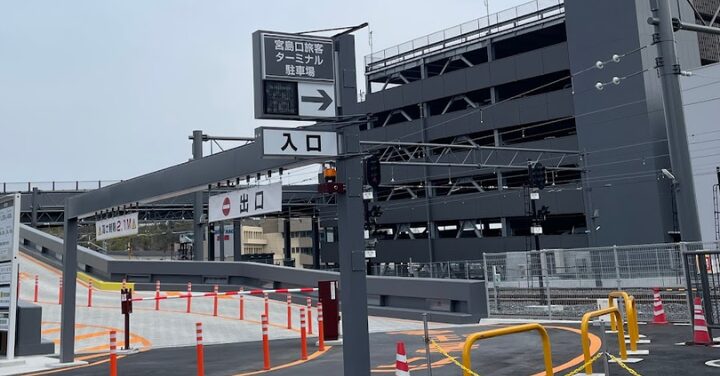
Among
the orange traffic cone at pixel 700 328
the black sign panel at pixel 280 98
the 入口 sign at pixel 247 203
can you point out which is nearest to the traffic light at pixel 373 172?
the orange traffic cone at pixel 700 328

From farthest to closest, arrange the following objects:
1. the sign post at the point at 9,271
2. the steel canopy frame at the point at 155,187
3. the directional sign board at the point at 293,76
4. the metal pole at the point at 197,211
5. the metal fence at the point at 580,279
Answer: the metal pole at the point at 197,211
the metal fence at the point at 580,279
the sign post at the point at 9,271
the steel canopy frame at the point at 155,187
the directional sign board at the point at 293,76

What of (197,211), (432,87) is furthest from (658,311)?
(432,87)

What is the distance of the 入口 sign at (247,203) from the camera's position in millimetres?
8688

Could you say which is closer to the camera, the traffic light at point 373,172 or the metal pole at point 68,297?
the metal pole at point 68,297

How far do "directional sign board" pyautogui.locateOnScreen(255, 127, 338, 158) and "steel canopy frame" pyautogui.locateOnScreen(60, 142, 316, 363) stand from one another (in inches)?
11.4

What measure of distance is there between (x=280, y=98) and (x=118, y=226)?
8.48 m

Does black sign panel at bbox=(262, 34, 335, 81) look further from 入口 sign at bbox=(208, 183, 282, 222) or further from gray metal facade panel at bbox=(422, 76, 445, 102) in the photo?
gray metal facade panel at bbox=(422, 76, 445, 102)

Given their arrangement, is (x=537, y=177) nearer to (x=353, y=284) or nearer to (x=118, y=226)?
(x=118, y=226)

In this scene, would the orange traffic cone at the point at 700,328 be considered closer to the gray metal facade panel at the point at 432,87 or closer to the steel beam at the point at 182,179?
the steel beam at the point at 182,179

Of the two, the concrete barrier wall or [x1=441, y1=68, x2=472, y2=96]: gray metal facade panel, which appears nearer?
the concrete barrier wall

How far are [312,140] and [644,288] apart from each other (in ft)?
47.4

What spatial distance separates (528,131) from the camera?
52219 millimetres

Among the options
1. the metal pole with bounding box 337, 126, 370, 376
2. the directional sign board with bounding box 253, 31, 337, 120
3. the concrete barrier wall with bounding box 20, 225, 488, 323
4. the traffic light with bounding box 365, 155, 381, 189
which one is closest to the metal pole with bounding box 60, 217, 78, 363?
the metal pole with bounding box 337, 126, 370, 376

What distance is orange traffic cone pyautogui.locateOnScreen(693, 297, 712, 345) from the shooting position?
1169 centimetres
